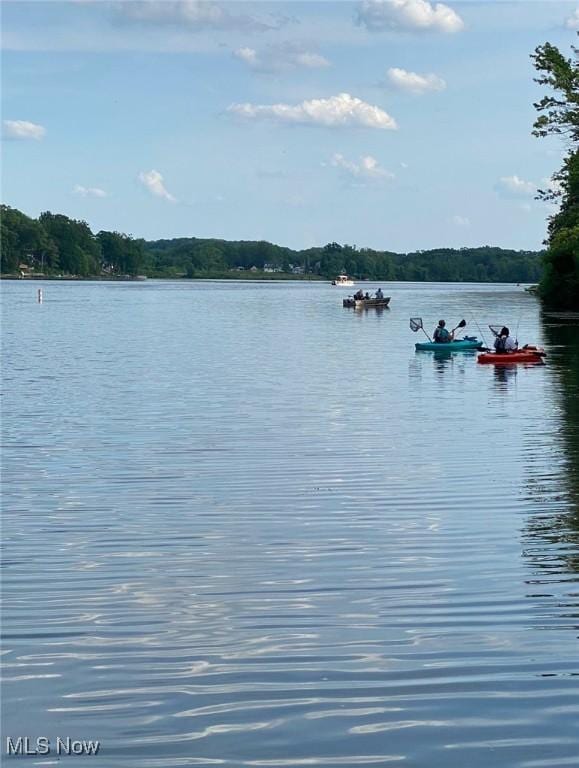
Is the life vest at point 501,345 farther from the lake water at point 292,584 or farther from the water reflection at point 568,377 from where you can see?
the lake water at point 292,584

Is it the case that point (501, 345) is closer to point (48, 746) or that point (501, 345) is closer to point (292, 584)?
point (292, 584)

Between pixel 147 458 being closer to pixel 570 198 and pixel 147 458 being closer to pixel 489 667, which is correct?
pixel 489 667

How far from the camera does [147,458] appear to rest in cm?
2108

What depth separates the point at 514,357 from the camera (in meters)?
43.2

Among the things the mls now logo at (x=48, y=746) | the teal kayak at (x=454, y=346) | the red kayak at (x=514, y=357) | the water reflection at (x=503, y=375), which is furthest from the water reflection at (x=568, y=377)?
the mls now logo at (x=48, y=746)

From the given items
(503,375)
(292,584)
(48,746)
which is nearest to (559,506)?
(292,584)

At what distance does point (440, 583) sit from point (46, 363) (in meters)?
34.5

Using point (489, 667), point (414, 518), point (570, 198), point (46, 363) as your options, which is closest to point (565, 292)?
point (570, 198)

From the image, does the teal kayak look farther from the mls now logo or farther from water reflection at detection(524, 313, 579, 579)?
the mls now logo

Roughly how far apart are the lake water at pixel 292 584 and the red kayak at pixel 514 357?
13.2 metres

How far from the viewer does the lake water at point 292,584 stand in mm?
8398

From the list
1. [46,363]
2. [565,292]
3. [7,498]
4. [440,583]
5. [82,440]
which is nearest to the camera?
[440,583]

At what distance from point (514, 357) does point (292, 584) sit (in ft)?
105

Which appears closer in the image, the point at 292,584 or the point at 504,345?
the point at 292,584
